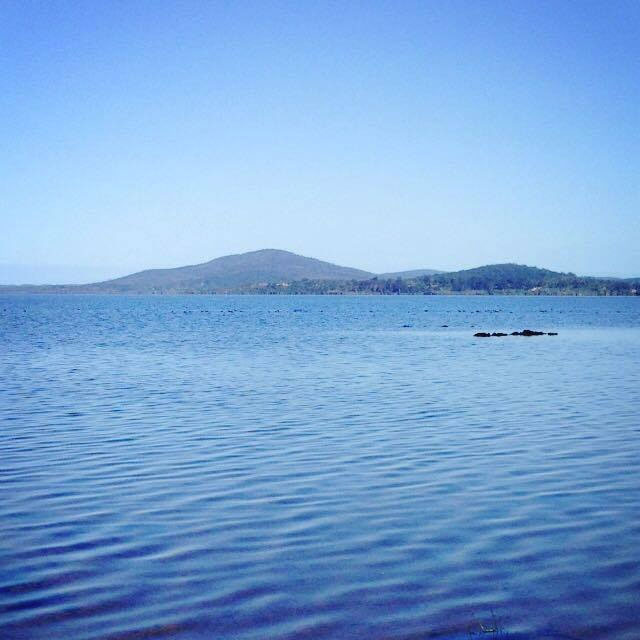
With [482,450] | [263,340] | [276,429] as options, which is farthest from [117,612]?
[263,340]

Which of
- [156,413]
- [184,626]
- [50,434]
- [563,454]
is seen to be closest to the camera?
[184,626]

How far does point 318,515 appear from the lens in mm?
10367

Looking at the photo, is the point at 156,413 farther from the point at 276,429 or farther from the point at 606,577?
the point at 606,577

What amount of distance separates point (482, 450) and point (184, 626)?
923cm

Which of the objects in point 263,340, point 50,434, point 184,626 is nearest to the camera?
point 184,626

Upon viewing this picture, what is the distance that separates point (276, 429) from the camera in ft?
57.3

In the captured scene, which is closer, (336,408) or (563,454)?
(563,454)

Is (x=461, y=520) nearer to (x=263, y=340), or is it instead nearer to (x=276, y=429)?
(x=276, y=429)

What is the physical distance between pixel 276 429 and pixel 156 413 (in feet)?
13.3

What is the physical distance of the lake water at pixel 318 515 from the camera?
23.4 ft

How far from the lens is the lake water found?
712 centimetres

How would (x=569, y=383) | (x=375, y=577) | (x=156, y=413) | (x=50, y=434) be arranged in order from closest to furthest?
(x=375, y=577)
(x=50, y=434)
(x=156, y=413)
(x=569, y=383)

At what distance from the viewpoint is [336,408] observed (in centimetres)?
2084

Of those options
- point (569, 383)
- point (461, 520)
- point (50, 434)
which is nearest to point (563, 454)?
point (461, 520)
